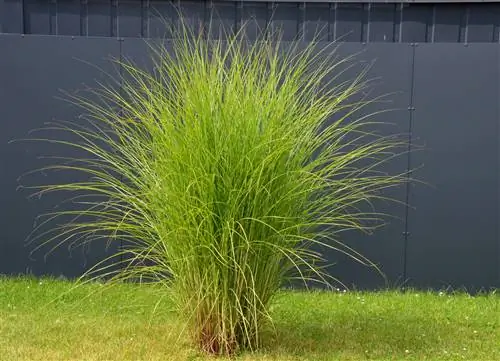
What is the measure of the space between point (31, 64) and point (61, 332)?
2.45 m

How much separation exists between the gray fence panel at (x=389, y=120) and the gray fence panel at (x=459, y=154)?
0.09m

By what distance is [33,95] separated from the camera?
5613 millimetres

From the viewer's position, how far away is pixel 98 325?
4.45 meters

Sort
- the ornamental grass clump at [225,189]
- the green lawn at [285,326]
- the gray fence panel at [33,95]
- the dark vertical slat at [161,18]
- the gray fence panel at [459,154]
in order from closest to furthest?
the ornamental grass clump at [225,189]
the green lawn at [285,326]
the gray fence panel at [459,154]
the gray fence panel at [33,95]
the dark vertical slat at [161,18]

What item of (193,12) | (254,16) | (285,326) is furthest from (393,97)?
(285,326)

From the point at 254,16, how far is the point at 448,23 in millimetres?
1661

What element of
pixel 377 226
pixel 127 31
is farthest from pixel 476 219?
pixel 127 31

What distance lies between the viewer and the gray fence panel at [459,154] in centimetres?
548

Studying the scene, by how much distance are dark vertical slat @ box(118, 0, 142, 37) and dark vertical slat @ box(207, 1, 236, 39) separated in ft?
2.06

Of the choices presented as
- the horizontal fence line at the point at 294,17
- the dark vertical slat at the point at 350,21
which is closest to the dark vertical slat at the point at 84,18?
the horizontal fence line at the point at 294,17

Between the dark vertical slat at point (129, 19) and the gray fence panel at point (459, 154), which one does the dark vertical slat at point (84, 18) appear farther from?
the gray fence panel at point (459, 154)

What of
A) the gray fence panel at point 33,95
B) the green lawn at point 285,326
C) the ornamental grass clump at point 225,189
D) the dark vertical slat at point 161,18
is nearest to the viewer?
the ornamental grass clump at point 225,189

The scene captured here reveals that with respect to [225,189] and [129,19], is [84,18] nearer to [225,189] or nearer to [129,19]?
[129,19]

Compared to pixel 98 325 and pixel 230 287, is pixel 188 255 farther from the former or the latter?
pixel 98 325
